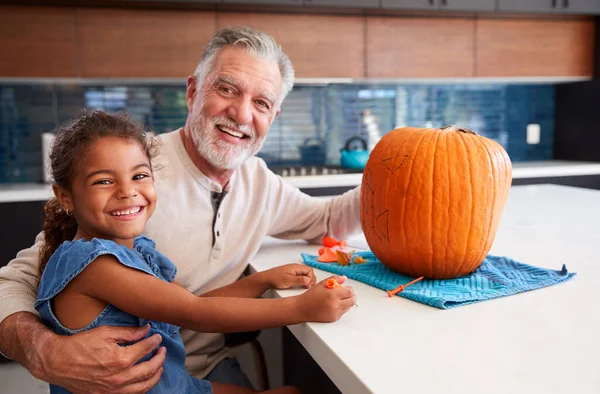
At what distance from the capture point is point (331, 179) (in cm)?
307

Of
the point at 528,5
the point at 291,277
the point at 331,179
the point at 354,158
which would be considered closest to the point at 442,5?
the point at 528,5

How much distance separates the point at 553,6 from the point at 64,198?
3579 millimetres

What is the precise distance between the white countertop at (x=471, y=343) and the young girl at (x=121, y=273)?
63 mm

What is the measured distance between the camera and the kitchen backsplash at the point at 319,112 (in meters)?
3.26

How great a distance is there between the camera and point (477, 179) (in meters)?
0.92

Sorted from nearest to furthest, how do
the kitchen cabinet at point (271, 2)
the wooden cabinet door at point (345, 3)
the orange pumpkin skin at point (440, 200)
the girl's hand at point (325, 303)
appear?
the girl's hand at point (325, 303)
the orange pumpkin skin at point (440, 200)
the kitchen cabinet at point (271, 2)
the wooden cabinet door at point (345, 3)

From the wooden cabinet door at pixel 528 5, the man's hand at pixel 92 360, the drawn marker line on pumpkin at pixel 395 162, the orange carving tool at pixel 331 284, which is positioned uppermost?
the wooden cabinet door at pixel 528 5

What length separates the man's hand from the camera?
0.85 meters

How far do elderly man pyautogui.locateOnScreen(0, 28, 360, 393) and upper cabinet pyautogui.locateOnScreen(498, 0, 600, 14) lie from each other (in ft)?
8.60

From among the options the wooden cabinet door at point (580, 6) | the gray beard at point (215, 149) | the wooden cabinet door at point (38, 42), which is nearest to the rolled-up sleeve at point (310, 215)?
the gray beard at point (215, 149)

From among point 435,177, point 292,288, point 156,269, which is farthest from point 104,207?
point 435,177

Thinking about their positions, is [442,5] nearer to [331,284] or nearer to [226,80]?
[226,80]

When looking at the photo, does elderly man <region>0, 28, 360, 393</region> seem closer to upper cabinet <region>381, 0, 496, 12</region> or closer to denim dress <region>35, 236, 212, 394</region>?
denim dress <region>35, 236, 212, 394</region>

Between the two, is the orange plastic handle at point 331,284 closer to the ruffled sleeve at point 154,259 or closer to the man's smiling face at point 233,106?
the ruffled sleeve at point 154,259
